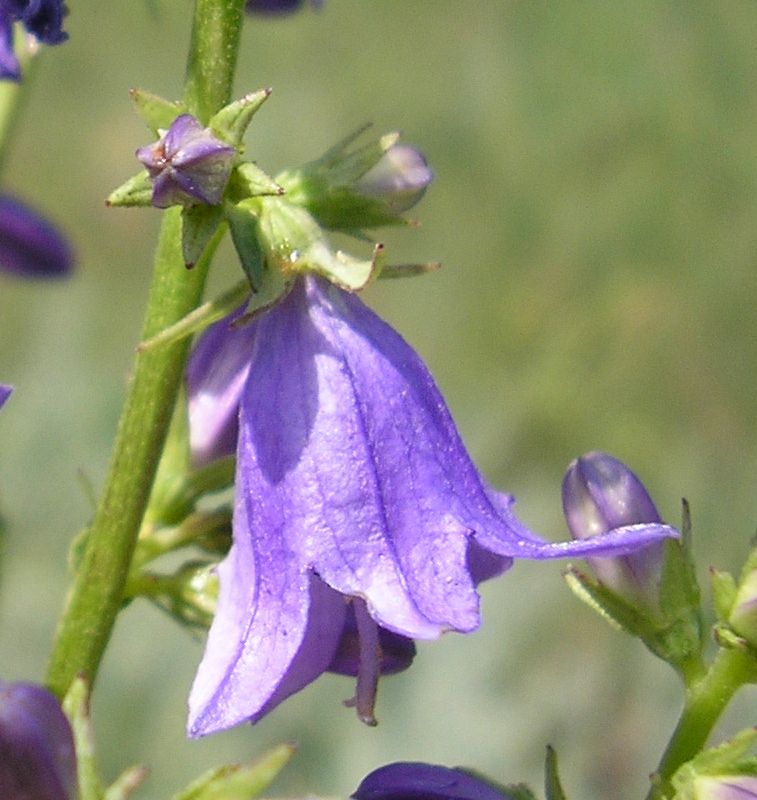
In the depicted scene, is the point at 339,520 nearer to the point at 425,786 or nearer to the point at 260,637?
the point at 260,637

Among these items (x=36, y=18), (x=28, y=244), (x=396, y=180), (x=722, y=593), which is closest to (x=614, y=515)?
(x=722, y=593)

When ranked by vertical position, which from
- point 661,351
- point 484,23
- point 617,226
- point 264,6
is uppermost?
point 264,6

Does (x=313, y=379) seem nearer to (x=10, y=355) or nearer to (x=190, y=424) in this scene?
(x=190, y=424)

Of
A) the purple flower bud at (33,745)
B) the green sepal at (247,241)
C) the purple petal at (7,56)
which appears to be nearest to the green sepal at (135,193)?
the green sepal at (247,241)

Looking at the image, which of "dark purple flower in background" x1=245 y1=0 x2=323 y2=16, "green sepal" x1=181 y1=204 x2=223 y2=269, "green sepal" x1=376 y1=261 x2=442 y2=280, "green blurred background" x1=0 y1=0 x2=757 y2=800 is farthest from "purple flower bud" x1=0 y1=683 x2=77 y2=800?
"green blurred background" x1=0 y1=0 x2=757 y2=800

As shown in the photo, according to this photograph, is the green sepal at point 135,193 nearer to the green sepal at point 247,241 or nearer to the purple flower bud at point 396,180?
the green sepal at point 247,241

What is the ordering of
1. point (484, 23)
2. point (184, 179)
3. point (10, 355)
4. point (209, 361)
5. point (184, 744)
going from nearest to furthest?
point (184, 179)
point (209, 361)
point (184, 744)
point (10, 355)
point (484, 23)

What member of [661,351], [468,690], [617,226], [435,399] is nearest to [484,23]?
[617,226]

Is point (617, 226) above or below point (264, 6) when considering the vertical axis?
below
